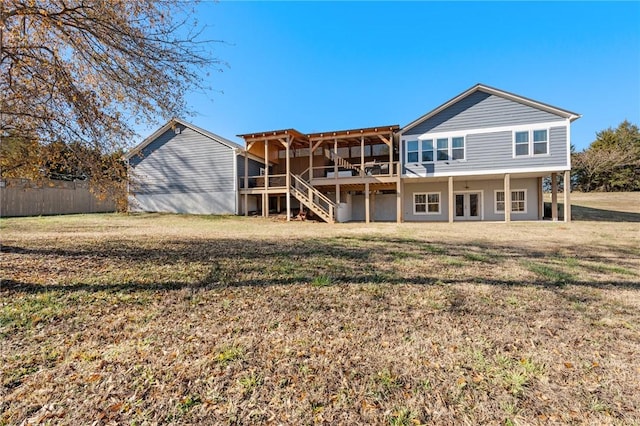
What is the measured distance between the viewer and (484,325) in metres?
3.37

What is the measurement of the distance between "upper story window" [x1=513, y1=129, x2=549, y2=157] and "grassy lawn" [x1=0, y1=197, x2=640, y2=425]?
36.7 ft

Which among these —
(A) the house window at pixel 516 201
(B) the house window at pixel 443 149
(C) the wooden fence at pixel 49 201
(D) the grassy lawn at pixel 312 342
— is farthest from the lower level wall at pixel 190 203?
(A) the house window at pixel 516 201

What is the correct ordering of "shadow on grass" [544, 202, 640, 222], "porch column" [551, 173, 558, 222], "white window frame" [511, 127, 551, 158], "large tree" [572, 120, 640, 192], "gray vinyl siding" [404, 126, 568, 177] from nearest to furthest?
"gray vinyl siding" [404, 126, 568, 177] < "white window frame" [511, 127, 551, 158] < "shadow on grass" [544, 202, 640, 222] < "porch column" [551, 173, 558, 222] < "large tree" [572, 120, 640, 192]

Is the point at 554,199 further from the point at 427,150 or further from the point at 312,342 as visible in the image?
the point at 312,342

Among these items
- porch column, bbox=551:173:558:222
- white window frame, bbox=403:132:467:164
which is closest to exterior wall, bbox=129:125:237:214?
white window frame, bbox=403:132:467:164

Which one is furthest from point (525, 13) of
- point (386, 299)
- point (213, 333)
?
point (213, 333)

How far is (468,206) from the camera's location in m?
18.7

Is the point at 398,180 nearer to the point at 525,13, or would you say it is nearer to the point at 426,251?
the point at 525,13

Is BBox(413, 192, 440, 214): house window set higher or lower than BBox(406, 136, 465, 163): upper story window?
lower

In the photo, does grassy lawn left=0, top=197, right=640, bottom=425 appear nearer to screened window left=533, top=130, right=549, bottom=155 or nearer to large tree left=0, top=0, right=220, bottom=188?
large tree left=0, top=0, right=220, bottom=188

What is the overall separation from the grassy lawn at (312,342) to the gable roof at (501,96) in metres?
11.8

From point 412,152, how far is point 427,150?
79 cm

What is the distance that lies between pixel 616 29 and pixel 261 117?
2212cm

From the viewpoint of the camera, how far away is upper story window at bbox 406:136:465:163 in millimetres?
16266
